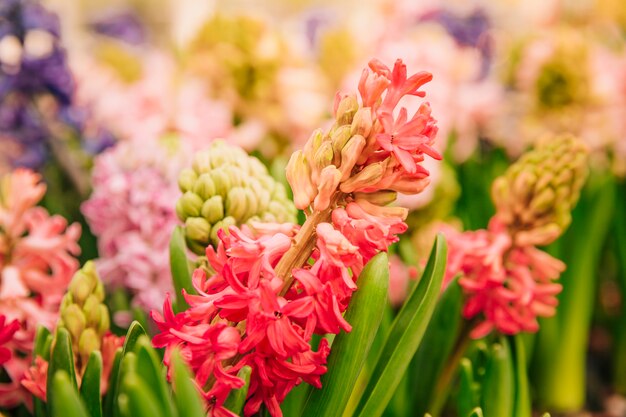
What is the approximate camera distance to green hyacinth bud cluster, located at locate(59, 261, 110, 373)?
0.46 m

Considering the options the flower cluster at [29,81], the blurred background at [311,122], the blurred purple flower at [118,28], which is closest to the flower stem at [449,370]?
the blurred background at [311,122]

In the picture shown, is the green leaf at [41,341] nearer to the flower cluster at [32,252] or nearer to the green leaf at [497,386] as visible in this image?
the flower cluster at [32,252]

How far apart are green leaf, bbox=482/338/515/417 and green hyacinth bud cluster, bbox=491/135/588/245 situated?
10cm

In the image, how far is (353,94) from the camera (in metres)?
0.40

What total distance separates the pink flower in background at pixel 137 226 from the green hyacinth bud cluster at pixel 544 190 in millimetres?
308

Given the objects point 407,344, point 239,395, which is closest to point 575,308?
point 407,344

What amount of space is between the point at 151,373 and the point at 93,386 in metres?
0.10

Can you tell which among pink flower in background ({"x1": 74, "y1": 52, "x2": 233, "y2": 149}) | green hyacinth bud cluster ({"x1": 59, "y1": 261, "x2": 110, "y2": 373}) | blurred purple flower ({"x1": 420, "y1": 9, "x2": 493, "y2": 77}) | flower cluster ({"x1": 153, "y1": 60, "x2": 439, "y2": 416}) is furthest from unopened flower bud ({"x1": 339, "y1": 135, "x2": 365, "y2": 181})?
blurred purple flower ({"x1": 420, "y1": 9, "x2": 493, "y2": 77})

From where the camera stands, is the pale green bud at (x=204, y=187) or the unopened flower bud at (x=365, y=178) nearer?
the unopened flower bud at (x=365, y=178)

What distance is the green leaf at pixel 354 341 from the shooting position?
15.2 inches

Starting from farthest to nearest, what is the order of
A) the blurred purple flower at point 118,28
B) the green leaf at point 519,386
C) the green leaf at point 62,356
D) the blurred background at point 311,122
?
the blurred purple flower at point 118,28 < the blurred background at point 311,122 < the green leaf at point 519,386 < the green leaf at point 62,356

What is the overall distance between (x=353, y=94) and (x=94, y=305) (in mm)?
232

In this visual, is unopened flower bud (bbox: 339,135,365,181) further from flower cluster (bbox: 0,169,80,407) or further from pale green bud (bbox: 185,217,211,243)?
flower cluster (bbox: 0,169,80,407)

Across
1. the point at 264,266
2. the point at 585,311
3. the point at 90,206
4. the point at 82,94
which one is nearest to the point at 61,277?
the point at 90,206
